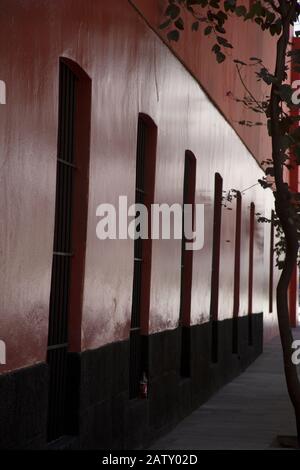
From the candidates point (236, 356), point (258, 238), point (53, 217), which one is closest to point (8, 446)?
point (53, 217)

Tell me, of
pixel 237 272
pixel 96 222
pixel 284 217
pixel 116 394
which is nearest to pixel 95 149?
pixel 96 222

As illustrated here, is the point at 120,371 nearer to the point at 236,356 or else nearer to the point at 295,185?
the point at 236,356

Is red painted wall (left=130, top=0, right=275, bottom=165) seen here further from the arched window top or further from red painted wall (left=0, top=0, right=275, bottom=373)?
the arched window top

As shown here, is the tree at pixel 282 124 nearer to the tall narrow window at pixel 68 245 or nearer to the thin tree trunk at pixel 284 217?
the thin tree trunk at pixel 284 217

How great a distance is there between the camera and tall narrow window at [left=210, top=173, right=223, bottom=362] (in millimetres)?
18047

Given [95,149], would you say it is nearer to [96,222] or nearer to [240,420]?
[96,222]

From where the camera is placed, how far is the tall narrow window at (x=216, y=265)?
18047mm

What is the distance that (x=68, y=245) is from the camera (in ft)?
29.9

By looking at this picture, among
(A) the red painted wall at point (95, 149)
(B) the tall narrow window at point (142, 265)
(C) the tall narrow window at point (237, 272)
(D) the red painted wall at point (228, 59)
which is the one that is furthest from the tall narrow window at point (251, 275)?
(B) the tall narrow window at point (142, 265)

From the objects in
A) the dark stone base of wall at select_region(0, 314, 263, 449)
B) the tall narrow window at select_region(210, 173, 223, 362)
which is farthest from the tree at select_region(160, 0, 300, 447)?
the tall narrow window at select_region(210, 173, 223, 362)

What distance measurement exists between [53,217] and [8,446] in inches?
70.4

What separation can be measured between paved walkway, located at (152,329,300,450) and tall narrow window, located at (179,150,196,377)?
0.74 meters

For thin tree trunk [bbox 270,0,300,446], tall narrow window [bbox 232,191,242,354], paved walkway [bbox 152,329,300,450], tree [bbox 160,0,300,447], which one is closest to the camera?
tree [bbox 160,0,300,447]

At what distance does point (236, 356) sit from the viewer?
68.1ft
